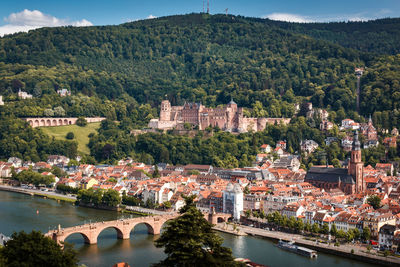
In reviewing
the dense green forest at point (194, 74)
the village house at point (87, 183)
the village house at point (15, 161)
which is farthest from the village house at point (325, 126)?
the village house at point (15, 161)

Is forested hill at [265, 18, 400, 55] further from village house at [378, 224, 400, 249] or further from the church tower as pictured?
village house at [378, 224, 400, 249]

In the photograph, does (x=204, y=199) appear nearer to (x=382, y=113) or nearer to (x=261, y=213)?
(x=261, y=213)

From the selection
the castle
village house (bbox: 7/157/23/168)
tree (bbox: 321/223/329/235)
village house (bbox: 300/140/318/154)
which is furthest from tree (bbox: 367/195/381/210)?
village house (bbox: 7/157/23/168)

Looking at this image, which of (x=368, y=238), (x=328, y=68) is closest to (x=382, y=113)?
(x=328, y=68)

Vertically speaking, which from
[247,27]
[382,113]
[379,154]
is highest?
[247,27]

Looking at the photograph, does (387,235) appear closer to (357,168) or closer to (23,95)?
(357,168)

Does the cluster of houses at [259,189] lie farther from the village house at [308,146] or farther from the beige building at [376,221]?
the village house at [308,146]
